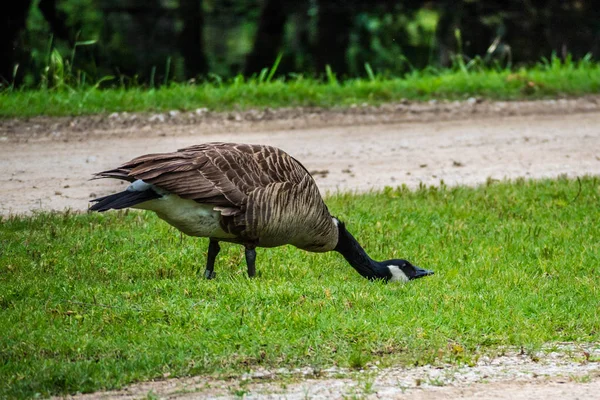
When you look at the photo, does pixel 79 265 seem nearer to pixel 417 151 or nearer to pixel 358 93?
pixel 417 151

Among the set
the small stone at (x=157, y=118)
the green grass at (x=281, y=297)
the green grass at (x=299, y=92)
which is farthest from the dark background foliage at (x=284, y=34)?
the green grass at (x=281, y=297)

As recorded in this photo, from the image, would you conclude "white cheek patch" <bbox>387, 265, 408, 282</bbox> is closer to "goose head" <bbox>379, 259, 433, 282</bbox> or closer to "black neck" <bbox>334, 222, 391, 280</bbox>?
"goose head" <bbox>379, 259, 433, 282</bbox>

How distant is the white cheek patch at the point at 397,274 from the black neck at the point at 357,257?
4.0 inches

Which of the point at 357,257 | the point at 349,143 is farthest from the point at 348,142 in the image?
the point at 357,257

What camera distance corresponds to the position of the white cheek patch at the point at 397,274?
23.0 feet

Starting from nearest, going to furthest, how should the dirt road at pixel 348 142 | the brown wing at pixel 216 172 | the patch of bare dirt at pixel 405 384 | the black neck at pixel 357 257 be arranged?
1. the patch of bare dirt at pixel 405 384
2. the brown wing at pixel 216 172
3. the black neck at pixel 357 257
4. the dirt road at pixel 348 142

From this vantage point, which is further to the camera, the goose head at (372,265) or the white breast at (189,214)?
the goose head at (372,265)

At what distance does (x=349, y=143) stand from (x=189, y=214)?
5.53m

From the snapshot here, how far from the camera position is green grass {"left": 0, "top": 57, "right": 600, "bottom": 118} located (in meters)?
12.3

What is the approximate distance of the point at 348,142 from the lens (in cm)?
1175

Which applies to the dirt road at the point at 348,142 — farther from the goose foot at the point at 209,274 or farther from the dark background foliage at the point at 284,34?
the dark background foliage at the point at 284,34

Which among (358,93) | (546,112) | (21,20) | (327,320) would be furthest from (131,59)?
(327,320)

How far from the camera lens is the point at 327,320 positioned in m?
5.78

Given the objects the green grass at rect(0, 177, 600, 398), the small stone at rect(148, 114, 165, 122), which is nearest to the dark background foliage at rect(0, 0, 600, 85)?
the small stone at rect(148, 114, 165, 122)
